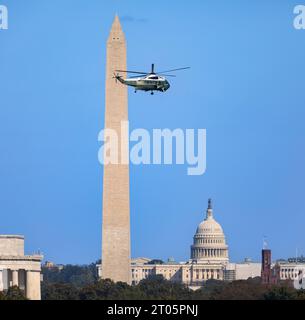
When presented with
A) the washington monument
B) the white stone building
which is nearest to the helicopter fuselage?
the washington monument

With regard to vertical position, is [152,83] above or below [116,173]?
below

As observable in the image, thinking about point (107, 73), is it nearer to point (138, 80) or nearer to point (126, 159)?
point (126, 159)

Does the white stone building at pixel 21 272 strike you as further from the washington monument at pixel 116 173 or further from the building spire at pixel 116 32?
the building spire at pixel 116 32

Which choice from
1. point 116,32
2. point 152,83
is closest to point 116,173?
point 116,32

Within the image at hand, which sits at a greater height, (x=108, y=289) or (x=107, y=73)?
(x=107, y=73)

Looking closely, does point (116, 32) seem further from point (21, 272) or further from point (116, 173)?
point (21, 272)

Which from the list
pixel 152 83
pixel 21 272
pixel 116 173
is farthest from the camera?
pixel 21 272

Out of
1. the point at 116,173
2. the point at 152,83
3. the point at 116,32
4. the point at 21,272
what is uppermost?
the point at 116,32
